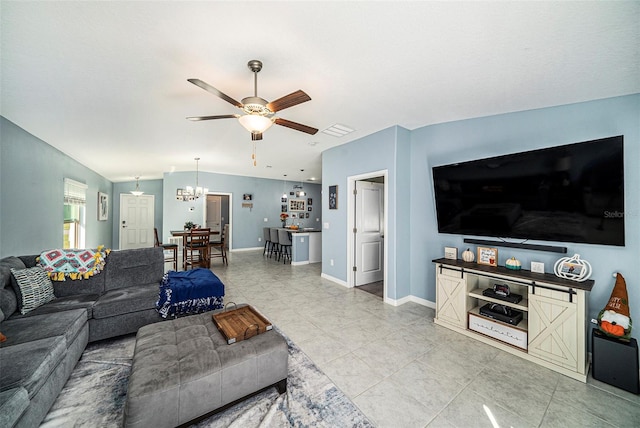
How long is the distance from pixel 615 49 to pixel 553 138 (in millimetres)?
920

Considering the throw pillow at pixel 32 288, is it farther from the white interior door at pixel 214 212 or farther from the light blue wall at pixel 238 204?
the white interior door at pixel 214 212

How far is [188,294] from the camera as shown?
2.74 metres

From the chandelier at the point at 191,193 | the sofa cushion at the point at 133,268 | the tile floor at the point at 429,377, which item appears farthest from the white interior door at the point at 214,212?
the tile floor at the point at 429,377

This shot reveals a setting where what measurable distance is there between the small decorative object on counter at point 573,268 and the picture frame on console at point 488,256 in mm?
498

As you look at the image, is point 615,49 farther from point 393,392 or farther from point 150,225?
point 150,225

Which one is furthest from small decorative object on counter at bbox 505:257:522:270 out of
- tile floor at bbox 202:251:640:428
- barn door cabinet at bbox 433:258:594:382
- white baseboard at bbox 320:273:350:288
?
white baseboard at bbox 320:273:350:288

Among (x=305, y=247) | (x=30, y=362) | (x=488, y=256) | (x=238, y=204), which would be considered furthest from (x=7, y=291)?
(x=238, y=204)

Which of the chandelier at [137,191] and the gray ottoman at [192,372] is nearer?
the gray ottoman at [192,372]

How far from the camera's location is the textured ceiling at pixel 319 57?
1.49m

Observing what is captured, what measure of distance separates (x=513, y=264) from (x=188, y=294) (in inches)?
145

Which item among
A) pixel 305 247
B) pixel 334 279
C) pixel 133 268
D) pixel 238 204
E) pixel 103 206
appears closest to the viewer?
pixel 133 268

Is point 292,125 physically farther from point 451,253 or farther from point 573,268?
point 573,268

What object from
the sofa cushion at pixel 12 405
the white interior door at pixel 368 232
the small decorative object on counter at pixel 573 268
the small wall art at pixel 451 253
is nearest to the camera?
the sofa cushion at pixel 12 405

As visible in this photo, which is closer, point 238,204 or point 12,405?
point 12,405
